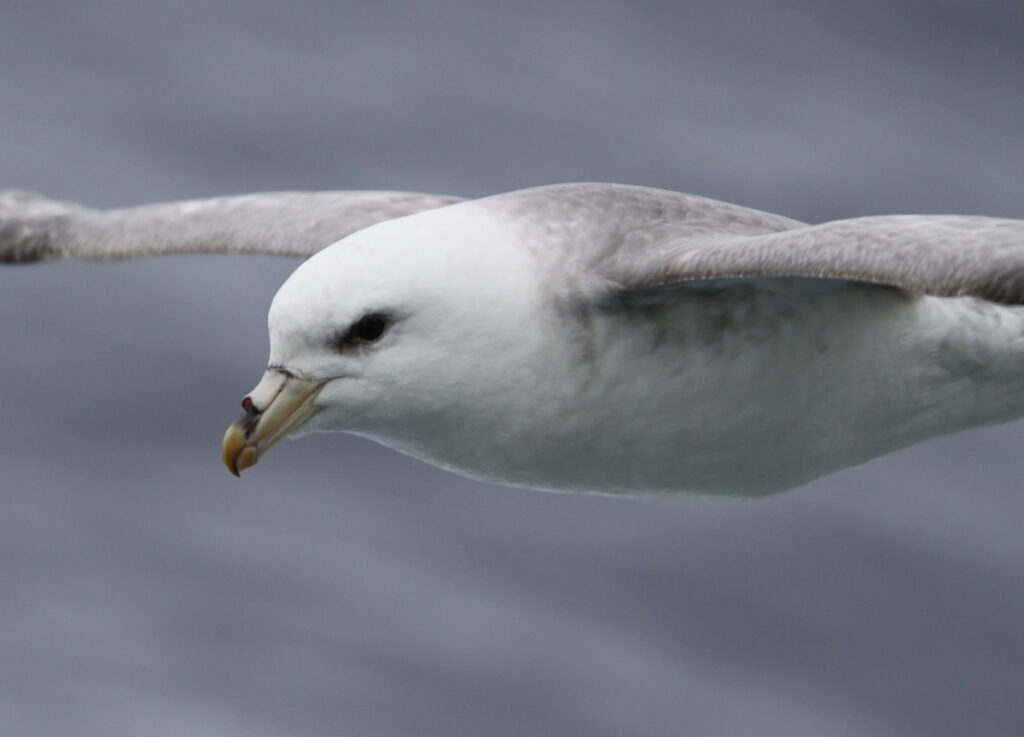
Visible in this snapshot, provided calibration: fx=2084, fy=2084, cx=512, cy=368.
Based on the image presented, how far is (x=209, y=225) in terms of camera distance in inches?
426

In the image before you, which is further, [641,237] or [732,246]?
[641,237]

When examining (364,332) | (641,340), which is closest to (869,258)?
(641,340)

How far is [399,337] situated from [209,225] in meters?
2.82

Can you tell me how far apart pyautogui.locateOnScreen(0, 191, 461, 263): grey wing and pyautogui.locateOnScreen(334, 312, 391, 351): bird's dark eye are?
1.93m

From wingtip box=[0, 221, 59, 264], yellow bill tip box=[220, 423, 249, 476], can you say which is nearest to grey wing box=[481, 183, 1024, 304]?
yellow bill tip box=[220, 423, 249, 476]

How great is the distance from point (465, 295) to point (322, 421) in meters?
0.76

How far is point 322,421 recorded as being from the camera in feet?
27.3

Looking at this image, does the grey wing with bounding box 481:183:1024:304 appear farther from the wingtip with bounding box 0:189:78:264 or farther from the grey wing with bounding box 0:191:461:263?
the wingtip with bounding box 0:189:78:264

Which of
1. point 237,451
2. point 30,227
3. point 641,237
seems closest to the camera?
point 237,451

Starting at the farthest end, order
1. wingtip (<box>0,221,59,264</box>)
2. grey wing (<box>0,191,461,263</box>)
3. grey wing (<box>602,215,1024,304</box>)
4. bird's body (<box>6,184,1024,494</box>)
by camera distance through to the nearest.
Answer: wingtip (<box>0,221,59,264</box>)
grey wing (<box>0,191,461,263</box>)
bird's body (<box>6,184,1024,494</box>)
grey wing (<box>602,215,1024,304</box>)

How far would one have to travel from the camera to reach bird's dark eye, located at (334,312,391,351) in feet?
26.9

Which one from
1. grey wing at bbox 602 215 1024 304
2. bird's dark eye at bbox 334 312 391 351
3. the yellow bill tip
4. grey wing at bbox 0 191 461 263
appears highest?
grey wing at bbox 0 191 461 263

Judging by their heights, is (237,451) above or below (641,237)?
below

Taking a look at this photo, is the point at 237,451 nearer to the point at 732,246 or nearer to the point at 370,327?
the point at 370,327
